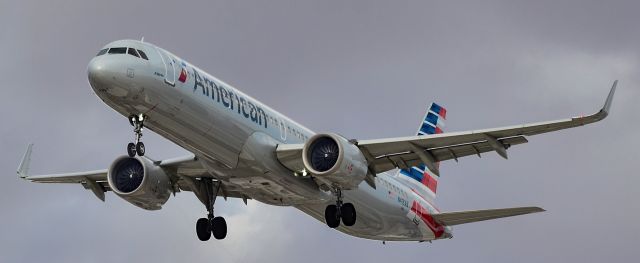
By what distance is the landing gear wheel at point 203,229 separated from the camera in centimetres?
4772

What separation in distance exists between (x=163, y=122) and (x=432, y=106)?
22478 mm

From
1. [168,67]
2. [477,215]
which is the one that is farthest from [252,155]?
[477,215]

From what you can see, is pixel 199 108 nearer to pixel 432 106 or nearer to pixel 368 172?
pixel 368 172

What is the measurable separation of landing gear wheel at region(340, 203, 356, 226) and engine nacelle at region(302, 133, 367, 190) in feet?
6.91

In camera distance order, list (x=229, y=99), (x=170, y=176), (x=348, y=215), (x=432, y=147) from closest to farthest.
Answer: (x=229, y=99)
(x=432, y=147)
(x=348, y=215)
(x=170, y=176)

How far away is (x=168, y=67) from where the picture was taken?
39625 millimetres

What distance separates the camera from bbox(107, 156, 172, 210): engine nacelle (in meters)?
46.5

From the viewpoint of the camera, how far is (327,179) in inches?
A: 1670

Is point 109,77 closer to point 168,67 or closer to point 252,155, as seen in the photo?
point 168,67

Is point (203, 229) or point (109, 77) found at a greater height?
point (109, 77)

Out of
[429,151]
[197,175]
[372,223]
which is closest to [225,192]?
[197,175]

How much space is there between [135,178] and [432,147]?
1192 cm

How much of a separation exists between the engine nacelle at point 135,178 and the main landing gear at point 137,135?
279 inches

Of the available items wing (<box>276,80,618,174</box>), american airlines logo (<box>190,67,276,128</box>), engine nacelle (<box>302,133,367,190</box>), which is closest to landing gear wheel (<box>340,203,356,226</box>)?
wing (<box>276,80,618,174</box>)
